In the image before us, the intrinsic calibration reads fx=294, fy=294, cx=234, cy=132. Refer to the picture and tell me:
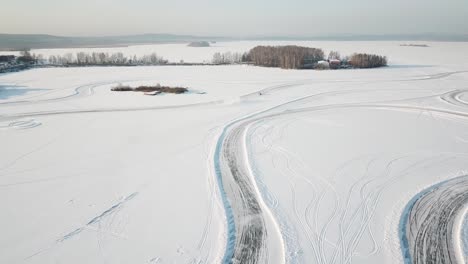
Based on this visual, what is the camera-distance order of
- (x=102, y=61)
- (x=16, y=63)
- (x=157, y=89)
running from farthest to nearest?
(x=102, y=61)
(x=16, y=63)
(x=157, y=89)

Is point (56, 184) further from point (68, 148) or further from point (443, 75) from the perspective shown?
point (443, 75)

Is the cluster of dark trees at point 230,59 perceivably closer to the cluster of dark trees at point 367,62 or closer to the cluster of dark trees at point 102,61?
the cluster of dark trees at point 102,61

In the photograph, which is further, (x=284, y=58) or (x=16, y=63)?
(x=284, y=58)

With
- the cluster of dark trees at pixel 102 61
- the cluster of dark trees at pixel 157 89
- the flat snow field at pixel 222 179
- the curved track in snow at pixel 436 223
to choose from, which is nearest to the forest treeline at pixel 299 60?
the cluster of dark trees at pixel 102 61

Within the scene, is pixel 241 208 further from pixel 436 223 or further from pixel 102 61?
pixel 102 61

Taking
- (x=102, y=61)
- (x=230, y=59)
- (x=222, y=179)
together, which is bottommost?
(x=222, y=179)

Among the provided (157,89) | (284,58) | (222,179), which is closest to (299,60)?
(284,58)
